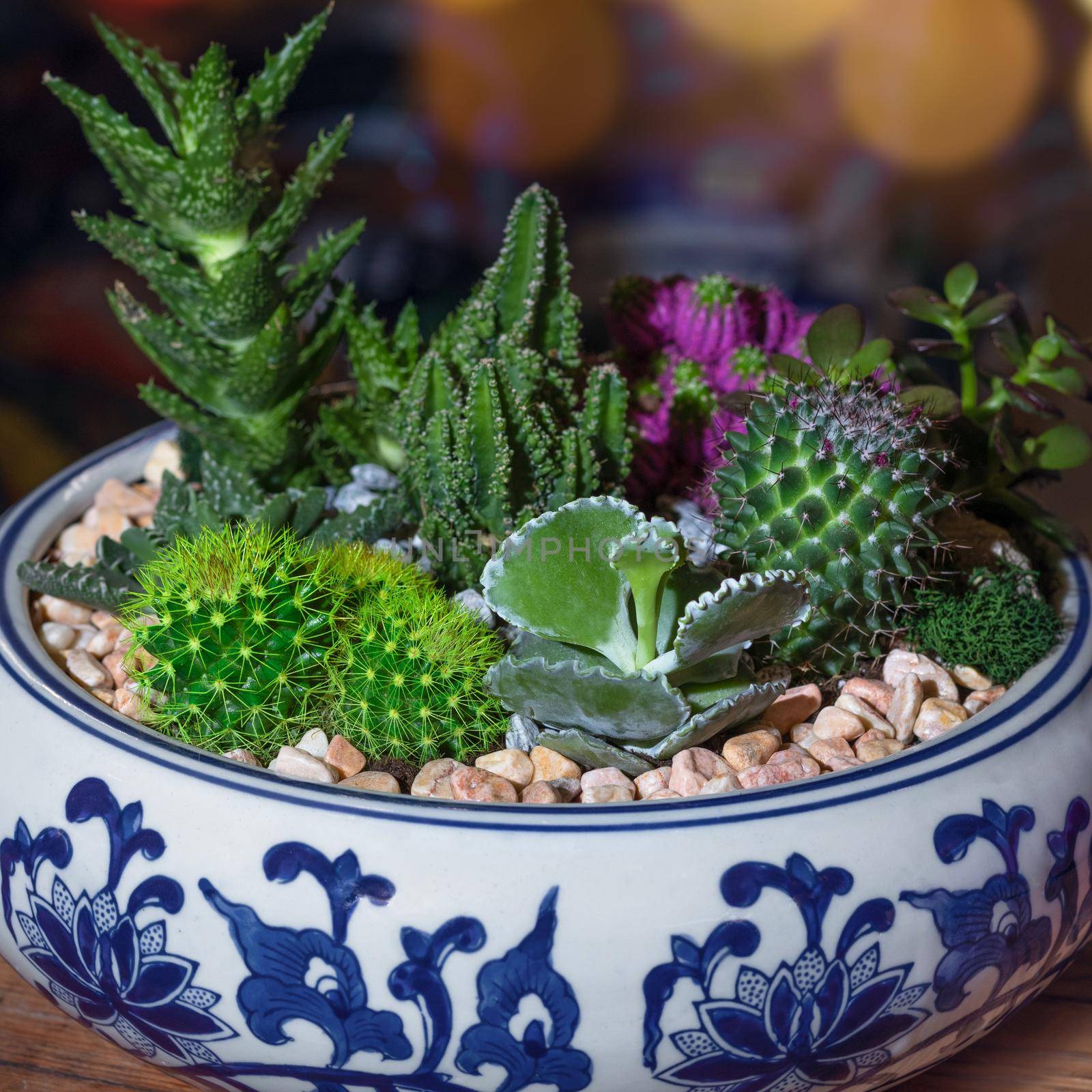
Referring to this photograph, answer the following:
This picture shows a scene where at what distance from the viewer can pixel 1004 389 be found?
41.6 inches

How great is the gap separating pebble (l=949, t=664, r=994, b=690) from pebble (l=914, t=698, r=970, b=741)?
0.22 feet

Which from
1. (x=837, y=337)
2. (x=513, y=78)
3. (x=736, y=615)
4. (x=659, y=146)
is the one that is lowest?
(x=736, y=615)

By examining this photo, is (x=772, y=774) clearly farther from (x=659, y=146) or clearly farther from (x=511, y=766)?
(x=659, y=146)

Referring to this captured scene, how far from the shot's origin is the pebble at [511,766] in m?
0.84

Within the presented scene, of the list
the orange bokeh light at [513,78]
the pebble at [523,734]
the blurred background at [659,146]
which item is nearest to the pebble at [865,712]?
the pebble at [523,734]

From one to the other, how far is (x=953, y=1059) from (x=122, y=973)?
1.85ft

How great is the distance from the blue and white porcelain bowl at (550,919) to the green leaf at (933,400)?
31cm

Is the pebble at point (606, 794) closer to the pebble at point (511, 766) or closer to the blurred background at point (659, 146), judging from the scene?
the pebble at point (511, 766)

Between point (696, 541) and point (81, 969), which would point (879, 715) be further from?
point (81, 969)

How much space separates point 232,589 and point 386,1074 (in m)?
0.32

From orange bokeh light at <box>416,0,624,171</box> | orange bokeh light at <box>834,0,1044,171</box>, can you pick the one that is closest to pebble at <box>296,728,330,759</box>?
orange bokeh light at <box>416,0,624,171</box>

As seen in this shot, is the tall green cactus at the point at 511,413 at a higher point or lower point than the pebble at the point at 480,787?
higher

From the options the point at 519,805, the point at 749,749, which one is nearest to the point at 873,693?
the point at 749,749

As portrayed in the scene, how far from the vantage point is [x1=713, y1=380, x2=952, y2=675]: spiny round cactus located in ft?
2.83
